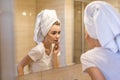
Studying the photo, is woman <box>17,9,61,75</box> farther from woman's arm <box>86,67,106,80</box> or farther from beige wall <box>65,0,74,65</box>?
woman's arm <box>86,67,106,80</box>

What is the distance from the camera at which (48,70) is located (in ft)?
4.32

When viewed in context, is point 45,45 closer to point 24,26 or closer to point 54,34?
point 54,34

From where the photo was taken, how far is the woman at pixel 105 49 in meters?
0.92

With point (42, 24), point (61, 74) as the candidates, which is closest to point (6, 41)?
point (42, 24)

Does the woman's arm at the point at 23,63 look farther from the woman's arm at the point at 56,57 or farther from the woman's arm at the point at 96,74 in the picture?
the woman's arm at the point at 96,74

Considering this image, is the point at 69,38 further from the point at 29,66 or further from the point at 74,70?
the point at 29,66

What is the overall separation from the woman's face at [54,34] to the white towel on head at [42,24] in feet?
0.10

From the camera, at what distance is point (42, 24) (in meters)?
1.26

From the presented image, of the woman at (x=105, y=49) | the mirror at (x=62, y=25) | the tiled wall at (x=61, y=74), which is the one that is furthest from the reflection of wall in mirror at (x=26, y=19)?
the woman at (x=105, y=49)

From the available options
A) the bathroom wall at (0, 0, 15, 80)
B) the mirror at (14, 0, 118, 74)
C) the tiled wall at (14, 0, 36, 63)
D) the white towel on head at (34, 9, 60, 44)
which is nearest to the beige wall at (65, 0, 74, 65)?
the mirror at (14, 0, 118, 74)

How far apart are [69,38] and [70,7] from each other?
23cm

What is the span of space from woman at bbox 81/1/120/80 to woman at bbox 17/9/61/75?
38cm

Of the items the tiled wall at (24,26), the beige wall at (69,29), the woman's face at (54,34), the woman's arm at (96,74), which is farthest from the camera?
the beige wall at (69,29)

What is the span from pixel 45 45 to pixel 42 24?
146mm
